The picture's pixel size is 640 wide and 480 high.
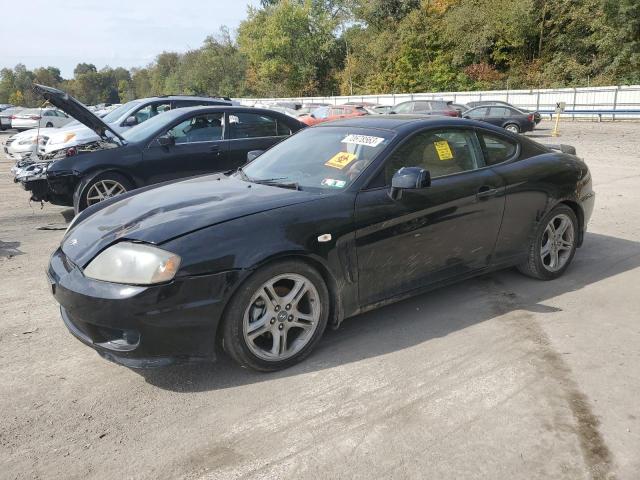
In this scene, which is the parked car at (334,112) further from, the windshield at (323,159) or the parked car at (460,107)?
the windshield at (323,159)

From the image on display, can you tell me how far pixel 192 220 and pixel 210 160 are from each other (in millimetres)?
4696

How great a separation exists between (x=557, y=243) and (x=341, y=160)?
236 cm

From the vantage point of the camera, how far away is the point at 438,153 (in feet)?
14.1

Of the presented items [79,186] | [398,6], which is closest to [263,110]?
[79,186]

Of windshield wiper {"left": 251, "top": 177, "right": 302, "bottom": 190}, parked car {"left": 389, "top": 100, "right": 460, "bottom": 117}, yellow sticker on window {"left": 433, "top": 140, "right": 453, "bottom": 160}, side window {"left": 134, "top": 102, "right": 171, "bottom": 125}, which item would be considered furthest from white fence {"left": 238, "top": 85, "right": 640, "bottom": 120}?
windshield wiper {"left": 251, "top": 177, "right": 302, "bottom": 190}

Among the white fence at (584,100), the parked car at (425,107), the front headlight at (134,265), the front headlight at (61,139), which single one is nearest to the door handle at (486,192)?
the front headlight at (134,265)

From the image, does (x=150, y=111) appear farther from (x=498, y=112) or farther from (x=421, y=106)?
(x=498, y=112)

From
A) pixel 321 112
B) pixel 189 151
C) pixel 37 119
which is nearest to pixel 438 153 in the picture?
pixel 189 151

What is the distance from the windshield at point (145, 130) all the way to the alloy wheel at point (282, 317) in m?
4.99

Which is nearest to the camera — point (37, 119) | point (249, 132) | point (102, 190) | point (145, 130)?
point (102, 190)

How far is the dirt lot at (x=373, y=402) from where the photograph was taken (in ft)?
8.65

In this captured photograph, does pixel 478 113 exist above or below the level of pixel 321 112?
below

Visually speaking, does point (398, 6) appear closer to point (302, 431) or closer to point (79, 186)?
point (79, 186)

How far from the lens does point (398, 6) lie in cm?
5425
